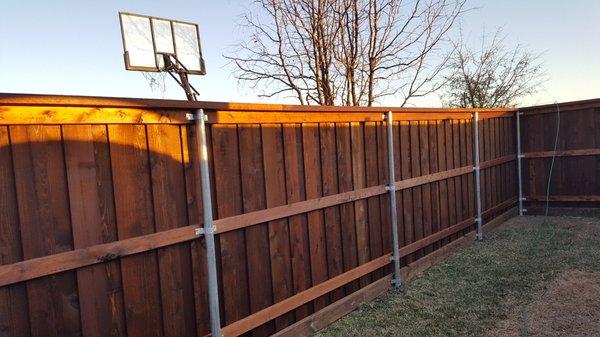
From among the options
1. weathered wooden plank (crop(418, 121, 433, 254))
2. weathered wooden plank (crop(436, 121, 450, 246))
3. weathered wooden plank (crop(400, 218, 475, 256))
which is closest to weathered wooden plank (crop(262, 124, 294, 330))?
weathered wooden plank (crop(400, 218, 475, 256))

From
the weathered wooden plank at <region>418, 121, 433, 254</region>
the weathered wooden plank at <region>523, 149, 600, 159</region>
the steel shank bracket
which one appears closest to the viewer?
the steel shank bracket

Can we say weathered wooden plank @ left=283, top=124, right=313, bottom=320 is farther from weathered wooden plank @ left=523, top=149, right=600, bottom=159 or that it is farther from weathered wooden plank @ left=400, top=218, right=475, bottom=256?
weathered wooden plank @ left=523, top=149, right=600, bottom=159

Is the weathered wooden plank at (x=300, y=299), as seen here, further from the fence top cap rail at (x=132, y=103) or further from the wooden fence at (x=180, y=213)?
the fence top cap rail at (x=132, y=103)

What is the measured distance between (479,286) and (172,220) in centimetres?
323

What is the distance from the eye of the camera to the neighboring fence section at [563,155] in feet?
23.7

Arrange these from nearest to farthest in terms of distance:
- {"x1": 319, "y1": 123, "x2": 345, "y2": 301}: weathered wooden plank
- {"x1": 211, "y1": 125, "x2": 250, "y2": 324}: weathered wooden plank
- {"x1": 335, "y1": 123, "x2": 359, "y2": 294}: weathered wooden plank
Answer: {"x1": 211, "y1": 125, "x2": 250, "y2": 324}: weathered wooden plank
{"x1": 319, "y1": 123, "x2": 345, "y2": 301}: weathered wooden plank
{"x1": 335, "y1": 123, "x2": 359, "y2": 294}: weathered wooden plank

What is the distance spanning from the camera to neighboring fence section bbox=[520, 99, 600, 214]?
23.7 ft

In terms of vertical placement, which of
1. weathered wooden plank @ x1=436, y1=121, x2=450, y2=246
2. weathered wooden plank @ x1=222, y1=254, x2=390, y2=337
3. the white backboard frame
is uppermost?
the white backboard frame

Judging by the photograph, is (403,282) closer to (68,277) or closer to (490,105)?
(68,277)

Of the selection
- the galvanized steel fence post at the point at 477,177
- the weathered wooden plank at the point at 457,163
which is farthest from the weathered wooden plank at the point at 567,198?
the weathered wooden plank at the point at 457,163

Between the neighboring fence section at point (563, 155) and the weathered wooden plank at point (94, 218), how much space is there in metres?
7.39

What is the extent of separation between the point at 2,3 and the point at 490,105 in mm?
12617

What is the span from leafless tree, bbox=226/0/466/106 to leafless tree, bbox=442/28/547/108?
4.03 meters

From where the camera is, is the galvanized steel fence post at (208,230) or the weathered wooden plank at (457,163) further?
the weathered wooden plank at (457,163)
